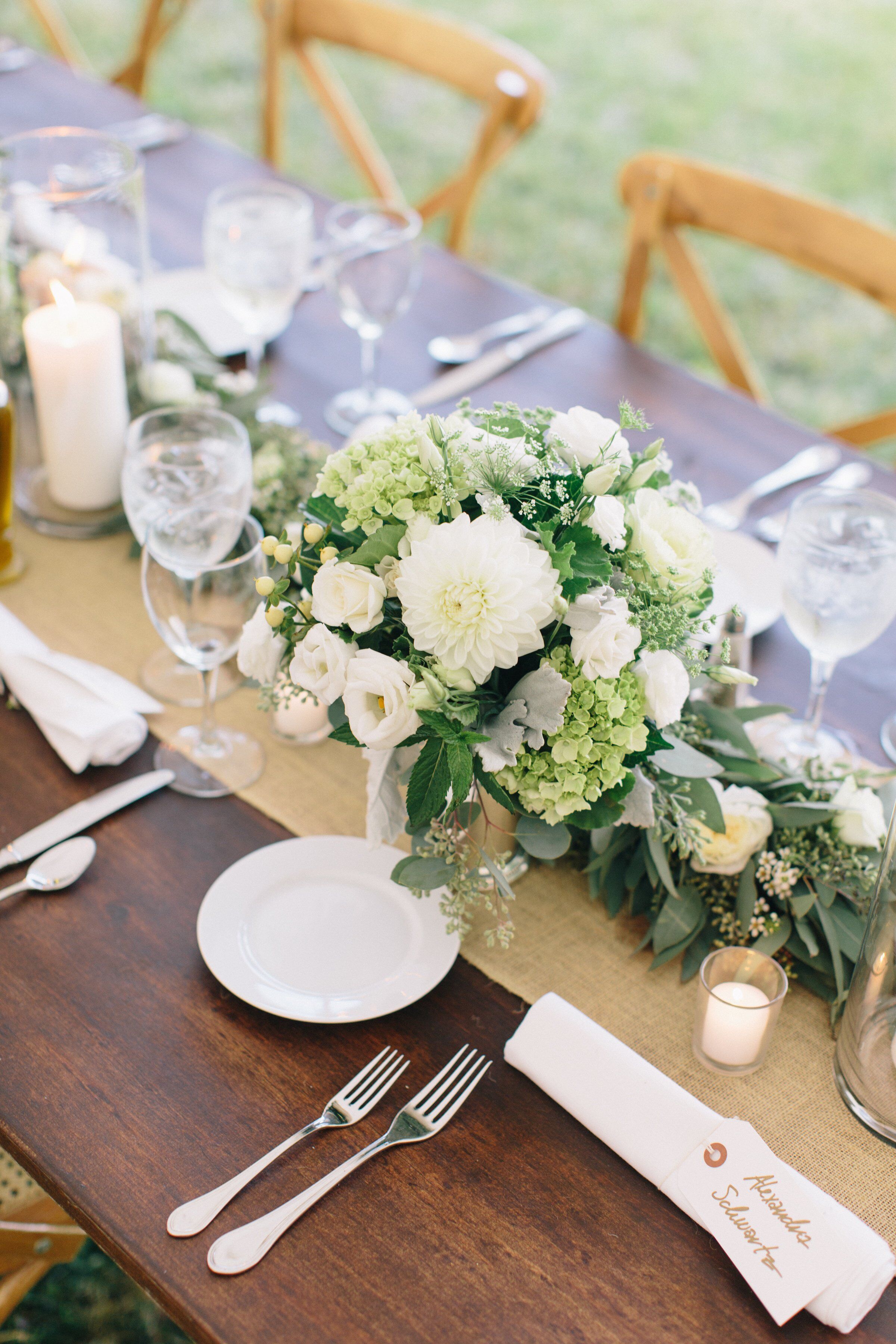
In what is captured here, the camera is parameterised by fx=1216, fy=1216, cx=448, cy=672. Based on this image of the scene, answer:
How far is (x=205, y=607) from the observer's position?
1011mm

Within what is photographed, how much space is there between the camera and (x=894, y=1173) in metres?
0.83

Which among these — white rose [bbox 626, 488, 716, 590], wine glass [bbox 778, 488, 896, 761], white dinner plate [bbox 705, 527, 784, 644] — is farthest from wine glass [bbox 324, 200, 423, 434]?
white rose [bbox 626, 488, 716, 590]

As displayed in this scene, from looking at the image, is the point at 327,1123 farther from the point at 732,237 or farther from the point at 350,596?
the point at 732,237

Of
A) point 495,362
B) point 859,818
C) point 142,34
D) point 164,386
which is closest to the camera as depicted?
point 859,818

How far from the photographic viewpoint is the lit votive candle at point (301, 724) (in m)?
1.14

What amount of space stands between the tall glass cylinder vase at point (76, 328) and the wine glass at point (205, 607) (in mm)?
256

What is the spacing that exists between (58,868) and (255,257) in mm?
774

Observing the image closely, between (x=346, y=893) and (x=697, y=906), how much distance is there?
0.92ft

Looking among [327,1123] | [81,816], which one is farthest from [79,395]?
[327,1123]

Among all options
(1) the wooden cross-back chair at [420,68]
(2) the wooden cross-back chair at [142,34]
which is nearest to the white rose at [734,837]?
(1) the wooden cross-back chair at [420,68]

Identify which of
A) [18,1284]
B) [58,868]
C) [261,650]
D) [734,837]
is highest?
[261,650]

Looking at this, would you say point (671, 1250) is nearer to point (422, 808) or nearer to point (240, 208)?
point (422, 808)

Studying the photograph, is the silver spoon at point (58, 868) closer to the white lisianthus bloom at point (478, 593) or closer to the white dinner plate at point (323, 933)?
the white dinner plate at point (323, 933)

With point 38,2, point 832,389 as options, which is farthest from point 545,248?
point 38,2
